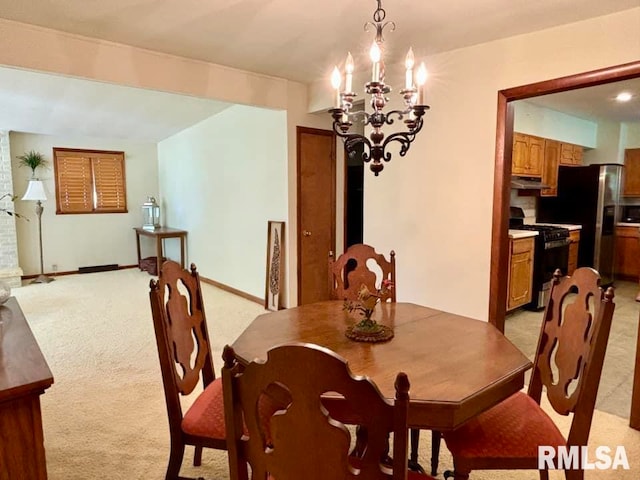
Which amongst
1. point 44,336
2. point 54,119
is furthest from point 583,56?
point 54,119

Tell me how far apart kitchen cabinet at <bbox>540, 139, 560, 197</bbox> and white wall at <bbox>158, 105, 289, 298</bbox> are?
3237 millimetres

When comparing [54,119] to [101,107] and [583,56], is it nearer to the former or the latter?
[101,107]

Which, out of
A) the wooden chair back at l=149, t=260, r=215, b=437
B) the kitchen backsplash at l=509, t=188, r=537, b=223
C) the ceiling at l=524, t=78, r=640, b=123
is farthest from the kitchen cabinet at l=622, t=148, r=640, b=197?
the wooden chair back at l=149, t=260, r=215, b=437

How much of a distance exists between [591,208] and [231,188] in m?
4.68

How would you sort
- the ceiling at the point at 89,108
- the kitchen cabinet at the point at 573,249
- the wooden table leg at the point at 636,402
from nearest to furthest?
the wooden table leg at the point at 636,402
the ceiling at the point at 89,108
the kitchen cabinet at the point at 573,249

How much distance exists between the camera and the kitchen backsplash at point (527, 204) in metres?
5.27

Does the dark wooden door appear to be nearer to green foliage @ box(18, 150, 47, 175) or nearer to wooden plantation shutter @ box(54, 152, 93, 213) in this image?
wooden plantation shutter @ box(54, 152, 93, 213)

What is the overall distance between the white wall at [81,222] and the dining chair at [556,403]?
281 inches

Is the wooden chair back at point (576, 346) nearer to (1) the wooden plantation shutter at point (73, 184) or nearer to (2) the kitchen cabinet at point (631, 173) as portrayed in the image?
(2) the kitchen cabinet at point (631, 173)

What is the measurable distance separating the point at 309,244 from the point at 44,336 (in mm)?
2708

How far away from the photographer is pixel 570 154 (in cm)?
562

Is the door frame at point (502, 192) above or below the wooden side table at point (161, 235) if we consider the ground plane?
above

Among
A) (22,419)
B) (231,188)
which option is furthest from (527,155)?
(22,419)

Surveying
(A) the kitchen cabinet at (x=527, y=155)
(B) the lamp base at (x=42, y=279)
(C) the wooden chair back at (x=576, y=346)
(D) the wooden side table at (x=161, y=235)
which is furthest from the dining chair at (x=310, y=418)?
(B) the lamp base at (x=42, y=279)
